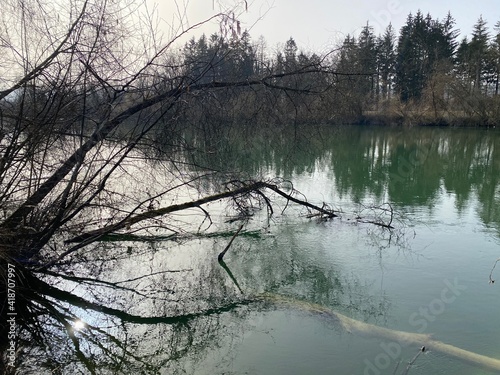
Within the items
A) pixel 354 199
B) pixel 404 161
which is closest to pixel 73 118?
pixel 354 199

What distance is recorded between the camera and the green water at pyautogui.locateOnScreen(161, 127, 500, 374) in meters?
3.22

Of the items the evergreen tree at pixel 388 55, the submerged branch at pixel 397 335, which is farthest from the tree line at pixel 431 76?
the submerged branch at pixel 397 335

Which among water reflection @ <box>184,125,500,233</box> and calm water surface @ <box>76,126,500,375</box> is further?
water reflection @ <box>184,125,500,233</box>

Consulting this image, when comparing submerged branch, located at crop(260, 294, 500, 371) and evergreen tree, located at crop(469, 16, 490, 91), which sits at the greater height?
evergreen tree, located at crop(469, 16, 490, 91)

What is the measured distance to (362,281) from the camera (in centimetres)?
459

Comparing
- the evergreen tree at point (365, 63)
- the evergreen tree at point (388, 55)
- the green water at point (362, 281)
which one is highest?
the evergreen tree at point (388, 55)

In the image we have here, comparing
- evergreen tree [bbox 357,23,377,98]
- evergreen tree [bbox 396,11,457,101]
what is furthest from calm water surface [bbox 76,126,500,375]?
evergreen tree [bbox 396,11,457,101]

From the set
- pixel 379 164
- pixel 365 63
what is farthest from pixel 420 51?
pixel 365 63

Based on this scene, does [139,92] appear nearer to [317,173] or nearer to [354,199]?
[354,199]

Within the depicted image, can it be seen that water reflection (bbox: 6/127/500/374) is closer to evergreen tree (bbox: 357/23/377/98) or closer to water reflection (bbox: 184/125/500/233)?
water reflection (bbox: 184/125/500/233)

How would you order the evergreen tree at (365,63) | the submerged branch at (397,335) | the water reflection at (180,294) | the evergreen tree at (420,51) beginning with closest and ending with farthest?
the submerged branch at (397,335) → the water reflection at (180,294) → the evergreen tree at (365,63) → the evergreen tree at (420,51)

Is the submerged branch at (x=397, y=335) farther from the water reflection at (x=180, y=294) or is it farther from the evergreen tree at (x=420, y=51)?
the evergreen tree at (x=420, y=51)

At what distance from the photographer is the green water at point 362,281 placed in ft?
10.6

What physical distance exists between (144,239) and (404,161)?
10506 millimetres
